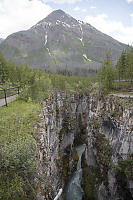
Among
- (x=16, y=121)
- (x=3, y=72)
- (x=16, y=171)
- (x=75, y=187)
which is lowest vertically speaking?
(x=75, y=187)

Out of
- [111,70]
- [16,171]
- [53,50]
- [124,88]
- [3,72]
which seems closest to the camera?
[16,171]

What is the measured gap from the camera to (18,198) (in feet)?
19.0

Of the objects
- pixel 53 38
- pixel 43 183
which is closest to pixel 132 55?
pixel 43 183

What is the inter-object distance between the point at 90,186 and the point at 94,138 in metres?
8.78

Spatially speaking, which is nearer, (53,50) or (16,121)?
(16,121)

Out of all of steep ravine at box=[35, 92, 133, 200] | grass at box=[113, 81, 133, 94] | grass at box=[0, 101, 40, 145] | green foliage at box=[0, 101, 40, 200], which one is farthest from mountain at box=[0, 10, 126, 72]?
green foliage at box=[0, 101, 40, 200]

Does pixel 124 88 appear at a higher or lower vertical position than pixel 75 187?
higher

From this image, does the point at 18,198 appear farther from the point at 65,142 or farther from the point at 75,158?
the point at 75,158

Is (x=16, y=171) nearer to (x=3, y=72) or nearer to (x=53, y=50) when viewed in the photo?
(x=3, y=72)

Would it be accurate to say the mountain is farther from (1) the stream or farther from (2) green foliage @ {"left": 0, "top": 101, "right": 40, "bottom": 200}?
(2) green foliage @ {"left": 0, "top": 101, "right": 40, "bottom": 200}

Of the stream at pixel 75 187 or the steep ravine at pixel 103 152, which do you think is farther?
the stream at pixel 75 187

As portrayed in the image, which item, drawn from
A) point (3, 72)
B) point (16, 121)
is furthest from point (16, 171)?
point (3, 72)

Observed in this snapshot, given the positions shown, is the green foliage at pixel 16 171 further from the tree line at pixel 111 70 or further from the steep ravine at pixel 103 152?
the tree line at pixel 111 70

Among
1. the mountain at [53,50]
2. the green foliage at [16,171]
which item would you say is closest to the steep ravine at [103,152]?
the green foliage at [16,171]
